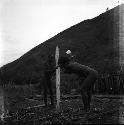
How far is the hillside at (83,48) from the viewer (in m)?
39.5

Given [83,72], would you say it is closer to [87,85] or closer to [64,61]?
[87,85]

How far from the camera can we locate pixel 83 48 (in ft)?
149

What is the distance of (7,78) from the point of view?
4203 cm

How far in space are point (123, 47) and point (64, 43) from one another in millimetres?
8956

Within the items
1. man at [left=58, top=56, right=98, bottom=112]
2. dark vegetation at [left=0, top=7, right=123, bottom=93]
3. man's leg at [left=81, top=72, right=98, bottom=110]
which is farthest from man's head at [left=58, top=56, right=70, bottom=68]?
dark vegetation at [left=0, top=7, right=123, bottom=93]

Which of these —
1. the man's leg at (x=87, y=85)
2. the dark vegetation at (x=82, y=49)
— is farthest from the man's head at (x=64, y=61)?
the dark vegetation at (x=82, y=49)

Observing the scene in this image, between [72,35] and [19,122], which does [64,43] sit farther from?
[19,122]

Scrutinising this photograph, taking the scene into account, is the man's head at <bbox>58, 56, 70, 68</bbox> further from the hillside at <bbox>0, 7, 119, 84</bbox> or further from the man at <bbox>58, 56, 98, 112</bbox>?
the hillside at <bbox>0, 7, 119, 84</bbox>

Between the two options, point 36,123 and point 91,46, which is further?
point 91,46

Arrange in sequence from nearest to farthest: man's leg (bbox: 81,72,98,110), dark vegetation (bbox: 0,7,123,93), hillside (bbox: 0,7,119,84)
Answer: man's leg (bbox: 81,72,98,110)
dark vegetation (bbox: 0,7,123,93)
hillside (bbox: 0,7,119,84)

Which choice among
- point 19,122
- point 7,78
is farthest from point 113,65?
point 19,122

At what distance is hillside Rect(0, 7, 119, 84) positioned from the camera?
39.5 metres

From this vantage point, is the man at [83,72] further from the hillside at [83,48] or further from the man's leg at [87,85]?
the hillside at [83,48]

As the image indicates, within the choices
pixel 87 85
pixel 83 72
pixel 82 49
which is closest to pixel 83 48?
pixel 82 49
